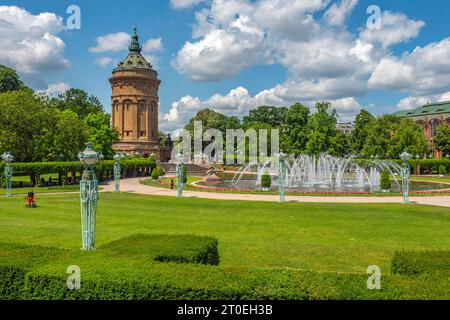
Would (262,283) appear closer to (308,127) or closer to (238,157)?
(308,127)

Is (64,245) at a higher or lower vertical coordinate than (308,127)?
lower

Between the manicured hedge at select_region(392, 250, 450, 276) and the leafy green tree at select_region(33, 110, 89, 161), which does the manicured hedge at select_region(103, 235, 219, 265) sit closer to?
the manicured hedge at select_region(392, 250, 450, 276)

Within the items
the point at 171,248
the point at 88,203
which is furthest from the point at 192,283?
the point at 88,203

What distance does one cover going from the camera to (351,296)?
6.02m

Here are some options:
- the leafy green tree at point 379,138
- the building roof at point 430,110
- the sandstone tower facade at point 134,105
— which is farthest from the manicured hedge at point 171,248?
the building roof at point 430,110

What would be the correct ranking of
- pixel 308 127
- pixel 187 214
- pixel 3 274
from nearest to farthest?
pixel 3 274 < pixel 187 214 < pixel 308 127

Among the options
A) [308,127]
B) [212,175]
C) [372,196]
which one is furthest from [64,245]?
[308,127]

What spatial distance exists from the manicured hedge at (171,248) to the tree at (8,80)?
75.3 metres

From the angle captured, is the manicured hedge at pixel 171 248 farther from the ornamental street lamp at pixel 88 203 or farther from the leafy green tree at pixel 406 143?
the leafy green tree at pixel 406 143

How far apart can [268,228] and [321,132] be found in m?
59.4

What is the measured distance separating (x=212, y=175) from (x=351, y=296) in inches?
1691

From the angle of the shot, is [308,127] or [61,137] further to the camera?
[308,127]

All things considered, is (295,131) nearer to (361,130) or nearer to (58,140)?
(361,130)

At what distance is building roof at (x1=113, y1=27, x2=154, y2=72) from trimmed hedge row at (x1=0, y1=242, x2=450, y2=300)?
3359 inches
